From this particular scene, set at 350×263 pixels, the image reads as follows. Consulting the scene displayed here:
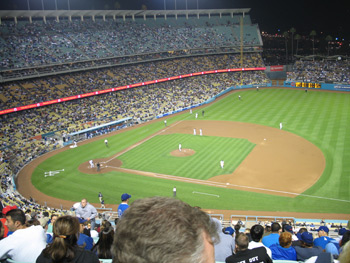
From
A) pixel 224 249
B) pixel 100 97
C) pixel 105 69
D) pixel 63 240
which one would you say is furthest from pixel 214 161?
pixel 105 69

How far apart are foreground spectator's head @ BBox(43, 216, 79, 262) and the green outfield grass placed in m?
22.7

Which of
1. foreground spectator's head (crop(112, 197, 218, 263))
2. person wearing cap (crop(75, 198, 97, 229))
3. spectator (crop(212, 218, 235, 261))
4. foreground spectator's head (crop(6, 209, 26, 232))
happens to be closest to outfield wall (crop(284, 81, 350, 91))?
person wearing cap (crop(75, 198, 97, 229))

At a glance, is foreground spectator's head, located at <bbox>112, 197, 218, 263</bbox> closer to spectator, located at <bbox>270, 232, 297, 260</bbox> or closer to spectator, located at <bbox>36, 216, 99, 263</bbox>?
spectator, located at <bbox>36, 216, 99, 263</bbox>

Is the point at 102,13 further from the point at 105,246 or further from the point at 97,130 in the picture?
the point at 105,246

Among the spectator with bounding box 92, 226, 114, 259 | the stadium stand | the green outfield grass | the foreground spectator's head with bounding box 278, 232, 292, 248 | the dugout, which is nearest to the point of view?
the spectator with bounding box 92, 226, 114, 259

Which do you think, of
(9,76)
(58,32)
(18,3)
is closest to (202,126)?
(9,76)

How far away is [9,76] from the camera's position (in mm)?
50250

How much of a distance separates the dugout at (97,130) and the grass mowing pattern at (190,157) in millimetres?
9561

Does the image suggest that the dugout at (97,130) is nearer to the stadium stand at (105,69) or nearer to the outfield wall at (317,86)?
the stadium stand at (105,69)

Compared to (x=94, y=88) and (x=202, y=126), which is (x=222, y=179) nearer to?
(x=202, y=126)

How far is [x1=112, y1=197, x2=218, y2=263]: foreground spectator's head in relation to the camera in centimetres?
172

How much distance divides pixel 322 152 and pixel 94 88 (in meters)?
41.3

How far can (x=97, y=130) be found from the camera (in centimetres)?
4928

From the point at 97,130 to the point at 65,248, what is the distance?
47009 millimetres
